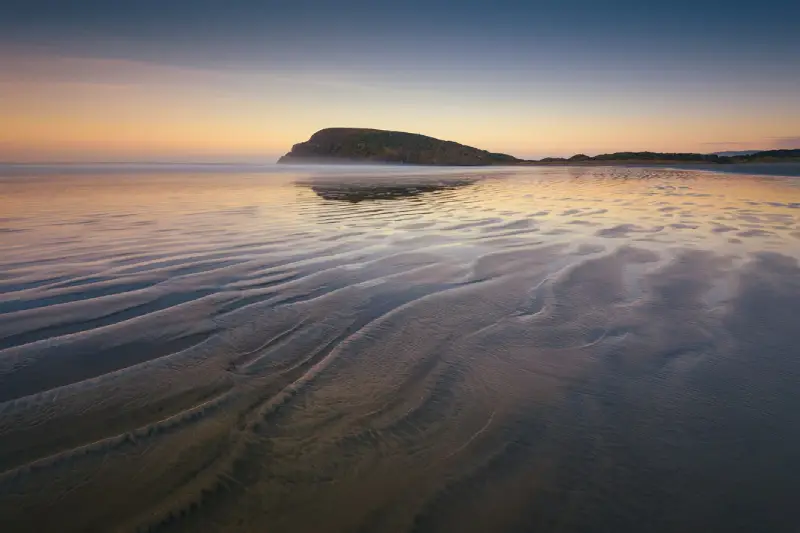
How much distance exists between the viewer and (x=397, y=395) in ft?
12.6

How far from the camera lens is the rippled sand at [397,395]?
2.61 m

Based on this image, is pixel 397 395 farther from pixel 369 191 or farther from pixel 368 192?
pixel 369 191

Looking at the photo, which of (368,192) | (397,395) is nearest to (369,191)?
(368,192)

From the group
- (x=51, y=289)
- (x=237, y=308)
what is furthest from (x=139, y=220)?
(x=237, y=308)

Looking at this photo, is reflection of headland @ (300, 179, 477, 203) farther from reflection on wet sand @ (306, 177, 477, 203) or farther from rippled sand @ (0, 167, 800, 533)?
rippled sand @ (0, 167, 800, 533)

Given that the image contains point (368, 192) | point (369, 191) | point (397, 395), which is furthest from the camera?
point (369, 191)

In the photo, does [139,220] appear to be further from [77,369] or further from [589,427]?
[589,427]

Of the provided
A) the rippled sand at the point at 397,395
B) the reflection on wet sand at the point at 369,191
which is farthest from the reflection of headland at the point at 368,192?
the rippled sand at the point at 397,395

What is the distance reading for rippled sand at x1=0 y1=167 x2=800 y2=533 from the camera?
2.61 m

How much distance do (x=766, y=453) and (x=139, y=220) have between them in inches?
643

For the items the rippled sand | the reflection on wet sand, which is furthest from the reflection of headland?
the rippled sand

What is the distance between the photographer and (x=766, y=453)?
10.2 ft

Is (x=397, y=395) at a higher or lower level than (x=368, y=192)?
lower

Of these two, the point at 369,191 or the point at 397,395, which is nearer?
the point at 397,395
